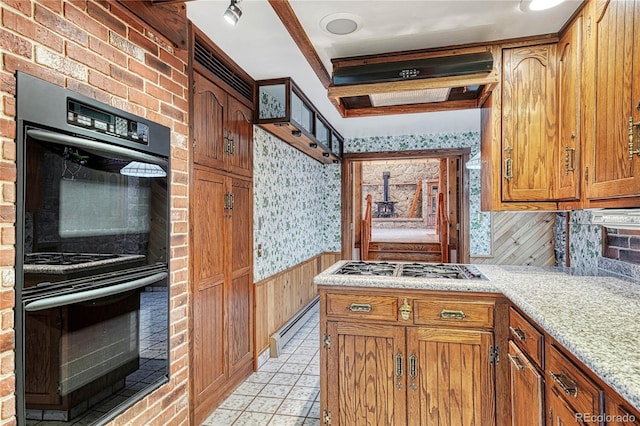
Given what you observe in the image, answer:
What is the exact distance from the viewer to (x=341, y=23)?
1.96 metres

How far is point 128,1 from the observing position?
1.56m

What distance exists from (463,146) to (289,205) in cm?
261

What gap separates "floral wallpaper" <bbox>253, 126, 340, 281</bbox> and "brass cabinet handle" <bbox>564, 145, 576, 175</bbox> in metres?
2.26

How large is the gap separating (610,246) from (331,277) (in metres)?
1.64

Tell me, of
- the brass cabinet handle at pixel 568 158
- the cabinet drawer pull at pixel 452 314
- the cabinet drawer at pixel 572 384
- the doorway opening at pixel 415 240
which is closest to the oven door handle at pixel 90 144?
the cabinet drawer pull at pixel 452 314

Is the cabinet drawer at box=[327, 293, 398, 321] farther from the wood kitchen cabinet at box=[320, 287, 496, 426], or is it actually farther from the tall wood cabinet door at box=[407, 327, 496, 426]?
the tall wood cabinet door at box=[407, 327, 496, 426]

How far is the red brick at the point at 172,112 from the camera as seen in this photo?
6.22 ft

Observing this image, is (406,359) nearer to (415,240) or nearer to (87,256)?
(87,256)

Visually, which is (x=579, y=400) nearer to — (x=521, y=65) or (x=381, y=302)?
(x=381, y=302)

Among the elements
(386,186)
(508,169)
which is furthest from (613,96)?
(386,186)

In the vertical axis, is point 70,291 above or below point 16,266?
below

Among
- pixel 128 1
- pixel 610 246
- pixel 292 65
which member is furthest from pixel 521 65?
pixel 128 1

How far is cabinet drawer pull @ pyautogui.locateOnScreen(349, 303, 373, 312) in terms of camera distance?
2.04 metres

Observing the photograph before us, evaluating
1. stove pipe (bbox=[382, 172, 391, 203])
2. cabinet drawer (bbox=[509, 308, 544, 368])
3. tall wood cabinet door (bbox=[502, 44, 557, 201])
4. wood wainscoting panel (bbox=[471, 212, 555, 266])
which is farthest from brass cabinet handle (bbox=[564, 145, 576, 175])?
stove pipe (bbox=[382, 172, 391, 203])
